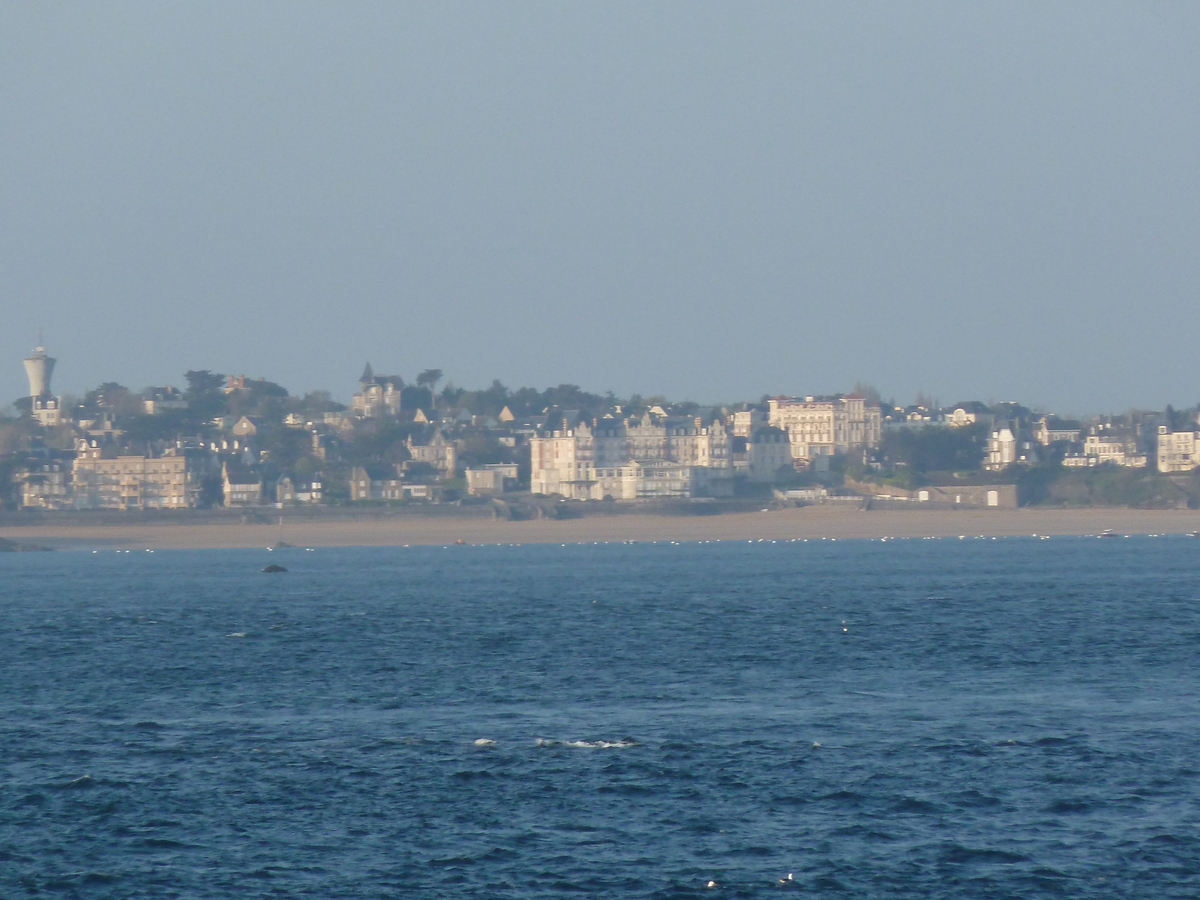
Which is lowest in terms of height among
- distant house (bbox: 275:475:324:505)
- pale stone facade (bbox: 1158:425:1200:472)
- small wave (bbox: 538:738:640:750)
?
small wave (bbox: 538:738:640:750)

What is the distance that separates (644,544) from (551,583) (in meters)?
60.5

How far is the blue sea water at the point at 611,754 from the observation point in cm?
2256

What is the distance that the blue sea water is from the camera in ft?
74.0

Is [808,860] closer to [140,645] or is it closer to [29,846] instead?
[29,846]

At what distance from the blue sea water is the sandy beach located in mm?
86017

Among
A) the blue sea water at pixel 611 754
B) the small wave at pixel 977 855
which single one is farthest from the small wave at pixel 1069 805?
the small wave at pixel 977 855

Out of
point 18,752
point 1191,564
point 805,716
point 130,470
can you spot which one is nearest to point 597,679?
point 805,716

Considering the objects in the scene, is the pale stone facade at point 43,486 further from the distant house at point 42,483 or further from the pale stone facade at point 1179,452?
the pale stone facade at point 1179,452

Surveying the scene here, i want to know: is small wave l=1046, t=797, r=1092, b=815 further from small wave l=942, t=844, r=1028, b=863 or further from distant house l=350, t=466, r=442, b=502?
distant house l=350, t=466, r=442, b=502

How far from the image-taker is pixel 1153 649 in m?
47.9

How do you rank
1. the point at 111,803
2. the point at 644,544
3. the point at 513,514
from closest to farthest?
1. the point at 111,803
2. the point at 644,544
3. the point at 513,514

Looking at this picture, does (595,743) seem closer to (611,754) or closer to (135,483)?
(611,754)

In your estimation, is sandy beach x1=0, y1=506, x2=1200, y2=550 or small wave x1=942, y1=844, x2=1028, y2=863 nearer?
small wave x1=942, y1=844, x2=1028, y2=863

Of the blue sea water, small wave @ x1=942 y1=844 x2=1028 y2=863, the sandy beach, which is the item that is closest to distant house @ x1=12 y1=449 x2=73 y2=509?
the sandy beach
